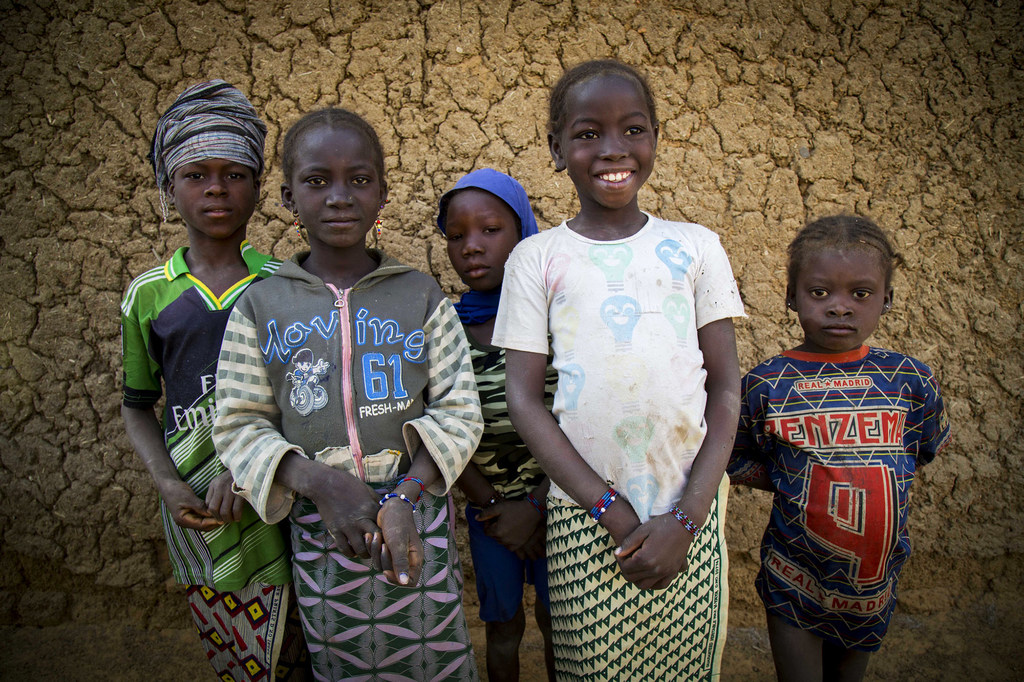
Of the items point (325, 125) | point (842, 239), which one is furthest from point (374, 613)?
point (842, 239)

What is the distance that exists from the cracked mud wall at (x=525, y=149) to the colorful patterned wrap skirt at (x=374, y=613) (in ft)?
3.74

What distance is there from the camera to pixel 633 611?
4.60 feet

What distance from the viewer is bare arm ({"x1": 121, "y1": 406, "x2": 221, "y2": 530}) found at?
1.56 metres

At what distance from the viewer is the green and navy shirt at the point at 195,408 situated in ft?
5.23

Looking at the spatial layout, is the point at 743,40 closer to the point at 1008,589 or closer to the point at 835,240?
the point at 835,240

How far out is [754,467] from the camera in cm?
174

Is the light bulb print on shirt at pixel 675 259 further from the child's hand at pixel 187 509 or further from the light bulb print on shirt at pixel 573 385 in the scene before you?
the child's hand at pixel 187 509

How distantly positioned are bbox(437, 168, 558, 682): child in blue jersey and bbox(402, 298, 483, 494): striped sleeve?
0.22m

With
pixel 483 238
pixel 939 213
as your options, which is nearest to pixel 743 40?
pixel 939 213

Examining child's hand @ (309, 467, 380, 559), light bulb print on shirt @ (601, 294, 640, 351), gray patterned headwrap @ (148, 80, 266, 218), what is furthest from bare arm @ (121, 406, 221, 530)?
light bulb print on shirt @ (601, 294, 640, 351)

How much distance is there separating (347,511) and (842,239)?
55.7 inches

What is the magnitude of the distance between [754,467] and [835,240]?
0.65 m

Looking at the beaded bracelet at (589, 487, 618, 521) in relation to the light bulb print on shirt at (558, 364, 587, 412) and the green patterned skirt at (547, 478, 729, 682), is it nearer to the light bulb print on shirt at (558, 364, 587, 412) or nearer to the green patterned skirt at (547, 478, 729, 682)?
the green patterned skirt at (547, 478, 729, 682)

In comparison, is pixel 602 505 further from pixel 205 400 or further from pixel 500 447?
pixel 205 400
